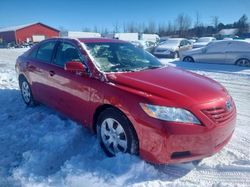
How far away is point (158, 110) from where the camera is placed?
9.43 ft

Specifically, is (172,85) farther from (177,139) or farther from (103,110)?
(103,110)

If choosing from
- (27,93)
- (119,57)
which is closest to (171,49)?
(27,93)

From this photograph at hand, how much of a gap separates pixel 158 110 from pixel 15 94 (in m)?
5.00

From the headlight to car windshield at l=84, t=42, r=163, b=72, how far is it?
114 centimetres

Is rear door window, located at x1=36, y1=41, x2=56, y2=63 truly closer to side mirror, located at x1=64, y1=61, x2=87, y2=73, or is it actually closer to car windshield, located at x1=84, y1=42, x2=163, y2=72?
car windshield, located at x1=84, y1=42, x2=163, y2=72

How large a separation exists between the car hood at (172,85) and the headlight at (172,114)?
0.11 meters

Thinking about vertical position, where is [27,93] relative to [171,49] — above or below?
below

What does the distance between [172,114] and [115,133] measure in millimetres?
885

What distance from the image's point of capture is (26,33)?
53.3 metres

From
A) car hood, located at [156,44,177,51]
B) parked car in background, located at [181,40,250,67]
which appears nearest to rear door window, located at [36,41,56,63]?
parked car in background, located at [181,40,250,67]

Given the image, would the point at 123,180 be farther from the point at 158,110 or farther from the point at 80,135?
the point at 80,135

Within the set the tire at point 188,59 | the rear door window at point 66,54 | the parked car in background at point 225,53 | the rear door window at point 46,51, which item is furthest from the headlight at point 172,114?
the tire at point 188,59

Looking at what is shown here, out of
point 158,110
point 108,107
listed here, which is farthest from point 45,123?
point 158,110

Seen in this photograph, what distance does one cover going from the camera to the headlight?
9.30ft
